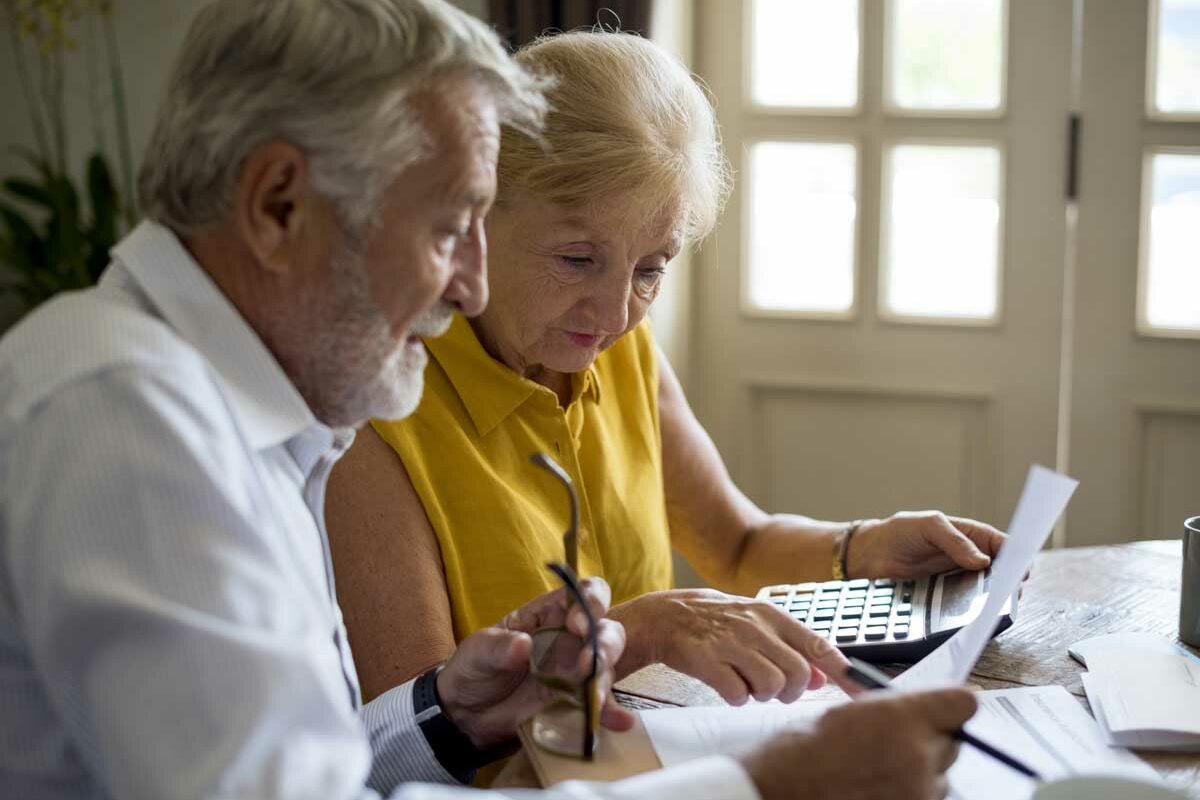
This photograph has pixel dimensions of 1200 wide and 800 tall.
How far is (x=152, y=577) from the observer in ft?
2.52

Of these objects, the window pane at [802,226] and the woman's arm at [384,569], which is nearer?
the woman's arm at [384,569]

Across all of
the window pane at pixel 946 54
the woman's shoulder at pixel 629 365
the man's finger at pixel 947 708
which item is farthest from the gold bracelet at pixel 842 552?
the window pane at pixel 946 54

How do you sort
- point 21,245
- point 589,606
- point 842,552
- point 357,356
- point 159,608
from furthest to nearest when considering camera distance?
point 21,245 < point 842,552 < point 589,606 < point 357,356 < point 159,608

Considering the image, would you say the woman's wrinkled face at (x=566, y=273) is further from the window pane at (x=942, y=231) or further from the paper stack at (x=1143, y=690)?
the window pane at (x=942, y=231)

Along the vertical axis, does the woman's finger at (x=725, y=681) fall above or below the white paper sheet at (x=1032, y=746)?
above

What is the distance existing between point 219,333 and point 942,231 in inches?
89.1

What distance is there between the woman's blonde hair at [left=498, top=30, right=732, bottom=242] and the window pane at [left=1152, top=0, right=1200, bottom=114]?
156 cm

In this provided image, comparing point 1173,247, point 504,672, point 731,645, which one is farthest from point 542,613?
point 1173,247

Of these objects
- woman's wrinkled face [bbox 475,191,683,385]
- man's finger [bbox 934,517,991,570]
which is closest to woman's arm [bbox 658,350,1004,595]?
man's finger [bbox 934,517,991,570]

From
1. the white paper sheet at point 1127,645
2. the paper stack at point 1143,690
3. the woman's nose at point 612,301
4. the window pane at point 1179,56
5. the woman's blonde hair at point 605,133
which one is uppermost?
the window pane at point 1179,56

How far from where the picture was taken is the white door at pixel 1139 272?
2686 mm

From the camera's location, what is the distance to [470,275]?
1085 millimetres

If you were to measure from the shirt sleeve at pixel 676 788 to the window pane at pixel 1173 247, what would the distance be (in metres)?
2.21

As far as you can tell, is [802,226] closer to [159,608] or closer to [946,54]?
[946,54]
